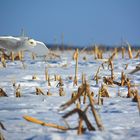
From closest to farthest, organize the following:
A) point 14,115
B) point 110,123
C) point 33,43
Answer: point 110,123
point 14,115
point 33,43

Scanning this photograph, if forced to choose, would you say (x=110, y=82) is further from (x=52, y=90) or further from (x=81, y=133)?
(x=81, y=133)

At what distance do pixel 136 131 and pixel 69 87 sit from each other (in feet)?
6.65

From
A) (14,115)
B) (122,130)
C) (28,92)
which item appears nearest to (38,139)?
(122,130)

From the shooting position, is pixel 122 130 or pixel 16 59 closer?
pixel 122 130

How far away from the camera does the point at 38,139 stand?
1.51 meters

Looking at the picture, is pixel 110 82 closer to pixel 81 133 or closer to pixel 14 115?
pixel 14 115

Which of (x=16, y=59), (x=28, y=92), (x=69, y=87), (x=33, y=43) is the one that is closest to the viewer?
(x=33, y=43)

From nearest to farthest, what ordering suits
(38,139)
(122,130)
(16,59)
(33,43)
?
(38,139) → (122,130) → (33,43) → (16,59)

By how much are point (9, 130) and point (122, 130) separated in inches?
20.1

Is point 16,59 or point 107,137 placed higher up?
point 16,59

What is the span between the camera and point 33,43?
86.4 inches

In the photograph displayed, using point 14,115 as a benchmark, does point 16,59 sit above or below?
above

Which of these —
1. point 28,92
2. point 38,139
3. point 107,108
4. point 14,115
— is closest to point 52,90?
point 28,92

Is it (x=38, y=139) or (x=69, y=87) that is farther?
(x=69, y=87)
